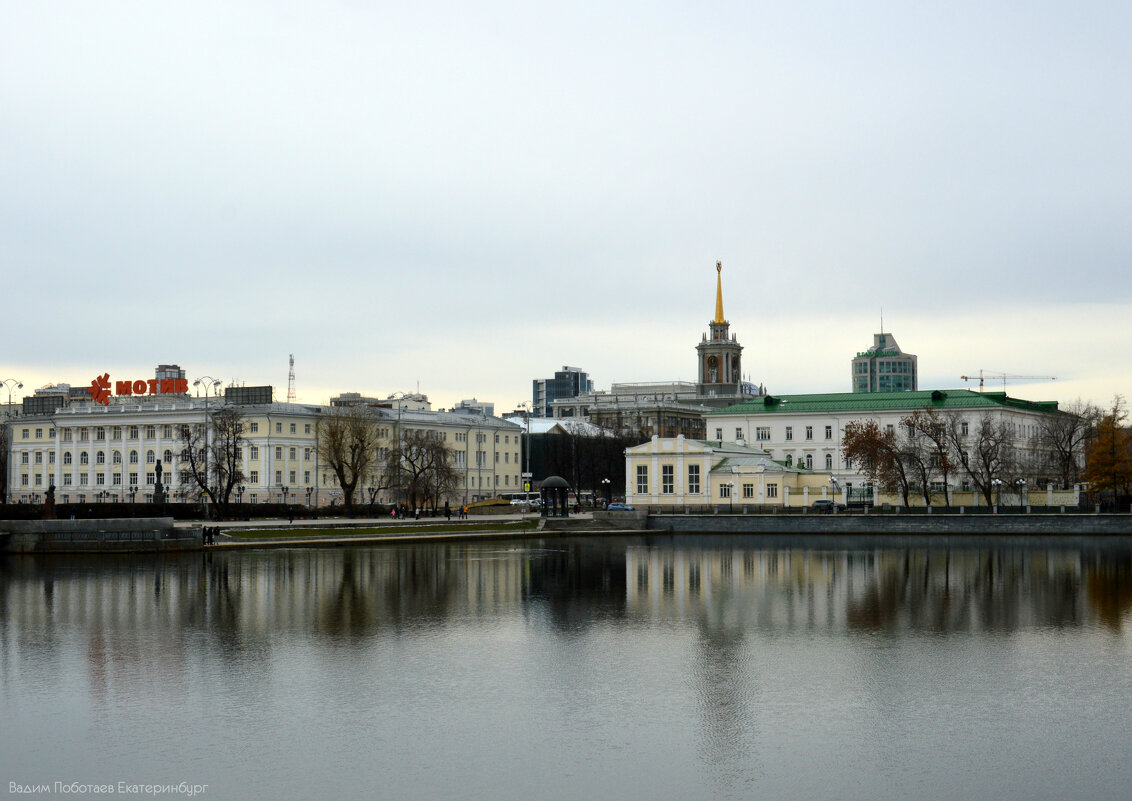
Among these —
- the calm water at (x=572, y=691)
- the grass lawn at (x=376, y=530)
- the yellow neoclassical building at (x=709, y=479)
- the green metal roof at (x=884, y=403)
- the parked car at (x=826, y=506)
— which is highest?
the green metal roof at (x=884, y=403)

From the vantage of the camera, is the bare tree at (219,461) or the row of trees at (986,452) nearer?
the bare tree at (219,461)

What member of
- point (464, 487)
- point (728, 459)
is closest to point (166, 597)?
point (728, 459)

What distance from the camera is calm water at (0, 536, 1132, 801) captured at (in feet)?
62.4

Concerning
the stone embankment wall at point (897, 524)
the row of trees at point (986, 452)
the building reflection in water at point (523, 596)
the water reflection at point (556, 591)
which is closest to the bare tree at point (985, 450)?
the row of trees at point (986, 452)

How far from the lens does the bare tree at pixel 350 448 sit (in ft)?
364

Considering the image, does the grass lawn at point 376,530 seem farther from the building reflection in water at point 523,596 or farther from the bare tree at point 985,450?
the bare tree at point 985,450

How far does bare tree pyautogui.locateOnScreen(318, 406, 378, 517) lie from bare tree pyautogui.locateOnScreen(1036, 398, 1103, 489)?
63733mm

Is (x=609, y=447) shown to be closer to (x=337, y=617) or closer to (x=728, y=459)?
(x=728, y=459)

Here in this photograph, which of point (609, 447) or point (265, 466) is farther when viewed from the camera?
point (609, 447)

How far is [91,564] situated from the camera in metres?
59.8

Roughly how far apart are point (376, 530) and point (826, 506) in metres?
38.6

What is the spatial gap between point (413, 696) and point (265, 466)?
354ft

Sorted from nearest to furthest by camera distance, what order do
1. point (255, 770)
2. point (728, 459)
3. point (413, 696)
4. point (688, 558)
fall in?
point (255, 770) < point (413, 696) < point (688, 558) < point (728, 459)

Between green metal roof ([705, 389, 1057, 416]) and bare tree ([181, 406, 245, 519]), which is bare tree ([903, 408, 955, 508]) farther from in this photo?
bare tree ([181, 406, 245, 519])
